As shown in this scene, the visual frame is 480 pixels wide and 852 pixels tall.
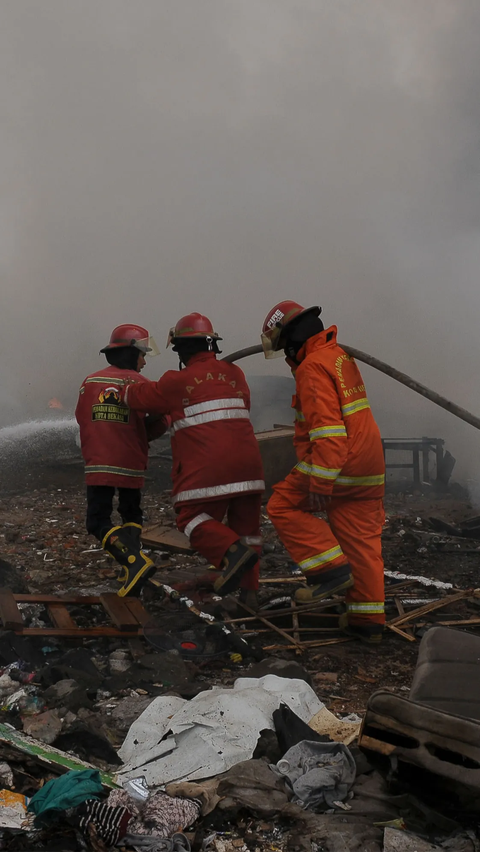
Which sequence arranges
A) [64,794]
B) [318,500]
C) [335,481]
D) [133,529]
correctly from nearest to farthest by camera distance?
[64,794]
[318,500]
[335,481]
[133,529]

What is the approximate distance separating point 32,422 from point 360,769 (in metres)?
11.0

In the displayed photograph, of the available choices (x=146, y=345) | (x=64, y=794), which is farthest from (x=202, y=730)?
(x=146, y=345)

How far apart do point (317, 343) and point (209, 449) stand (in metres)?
0.88

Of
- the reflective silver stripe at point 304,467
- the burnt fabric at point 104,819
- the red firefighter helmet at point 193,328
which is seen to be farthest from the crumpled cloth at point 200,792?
the red firefighter helmet at point 193,328

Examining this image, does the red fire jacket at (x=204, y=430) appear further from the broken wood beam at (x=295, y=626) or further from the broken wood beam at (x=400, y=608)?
the broken wood beam at (x=400, y=608)

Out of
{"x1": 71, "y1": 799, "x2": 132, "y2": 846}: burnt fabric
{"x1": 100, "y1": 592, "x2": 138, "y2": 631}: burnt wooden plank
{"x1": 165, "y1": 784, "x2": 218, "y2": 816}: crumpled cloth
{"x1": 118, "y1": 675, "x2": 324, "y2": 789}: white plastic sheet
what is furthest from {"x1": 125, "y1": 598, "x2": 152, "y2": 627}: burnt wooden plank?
{"x1": 71, "y1": 799, "x2": 132, "y2": 846}: burnt fabric

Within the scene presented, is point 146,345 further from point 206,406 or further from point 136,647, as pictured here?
point 136,647

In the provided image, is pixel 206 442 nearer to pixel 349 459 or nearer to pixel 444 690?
pixel 349 459

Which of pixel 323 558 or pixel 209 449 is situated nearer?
pixel 323 558

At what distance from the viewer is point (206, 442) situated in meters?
4.26

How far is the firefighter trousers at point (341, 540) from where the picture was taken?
3959 millimetres

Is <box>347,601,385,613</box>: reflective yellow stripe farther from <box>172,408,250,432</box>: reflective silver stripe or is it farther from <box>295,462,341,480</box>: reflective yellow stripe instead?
<box>172,408,250,432</box>: reflective silver stripe

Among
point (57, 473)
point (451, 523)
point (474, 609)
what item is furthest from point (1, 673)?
point (57, 473)

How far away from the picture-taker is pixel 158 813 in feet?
6.91
